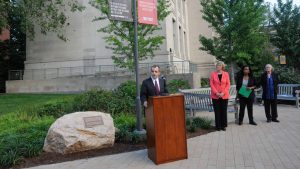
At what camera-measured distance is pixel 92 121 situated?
701cm

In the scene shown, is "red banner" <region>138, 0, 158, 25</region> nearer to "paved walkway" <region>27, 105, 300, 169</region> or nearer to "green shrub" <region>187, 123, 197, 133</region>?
"green shrub" <region>187, 123, 197, 133</region>

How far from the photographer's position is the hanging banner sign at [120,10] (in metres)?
7.43

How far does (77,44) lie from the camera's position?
2717 centimetres

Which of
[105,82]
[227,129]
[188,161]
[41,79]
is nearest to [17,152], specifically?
[188,161]

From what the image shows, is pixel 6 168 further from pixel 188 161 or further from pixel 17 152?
pixel 188 161

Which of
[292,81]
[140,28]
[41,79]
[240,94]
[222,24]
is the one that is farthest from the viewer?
[41,79]

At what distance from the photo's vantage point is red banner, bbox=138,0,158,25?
7.69m

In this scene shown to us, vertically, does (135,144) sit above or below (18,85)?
below

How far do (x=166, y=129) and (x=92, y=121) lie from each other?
197 centimetres

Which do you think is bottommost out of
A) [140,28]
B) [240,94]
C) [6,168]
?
[6,168]

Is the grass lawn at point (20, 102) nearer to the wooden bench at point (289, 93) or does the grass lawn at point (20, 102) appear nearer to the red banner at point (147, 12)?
the red banner at point (147, 12)

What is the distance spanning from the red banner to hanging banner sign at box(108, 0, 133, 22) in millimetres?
290

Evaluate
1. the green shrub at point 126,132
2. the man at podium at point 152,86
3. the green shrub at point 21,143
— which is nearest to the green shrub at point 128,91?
the green shrub at point 126,132

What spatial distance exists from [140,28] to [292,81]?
787cm
